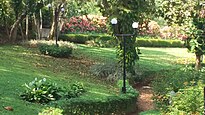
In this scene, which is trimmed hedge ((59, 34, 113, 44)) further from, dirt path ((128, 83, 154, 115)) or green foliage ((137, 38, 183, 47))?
dirt path ((128, 83, 154, 115))

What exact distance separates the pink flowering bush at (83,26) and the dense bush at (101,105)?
18.0 meters

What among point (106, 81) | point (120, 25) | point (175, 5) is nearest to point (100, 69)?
point (106, 81)

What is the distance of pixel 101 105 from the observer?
9125 mm

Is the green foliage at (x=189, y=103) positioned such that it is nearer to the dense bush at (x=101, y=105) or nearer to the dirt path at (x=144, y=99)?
the dense bush at (x=101, y=105)

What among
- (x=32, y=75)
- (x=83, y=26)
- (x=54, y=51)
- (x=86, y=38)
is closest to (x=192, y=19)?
(x=54, y=51)

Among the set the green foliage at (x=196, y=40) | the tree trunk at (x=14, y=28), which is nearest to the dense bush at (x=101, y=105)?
the green foliage at (x=196, y=40)

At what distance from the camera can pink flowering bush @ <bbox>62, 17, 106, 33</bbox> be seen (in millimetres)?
28431

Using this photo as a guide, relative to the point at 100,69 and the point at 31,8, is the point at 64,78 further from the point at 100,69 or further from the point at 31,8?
the point at 31,8

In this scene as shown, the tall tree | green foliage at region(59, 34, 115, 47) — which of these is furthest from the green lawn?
green foliage at region(59, 34, 115, 47)

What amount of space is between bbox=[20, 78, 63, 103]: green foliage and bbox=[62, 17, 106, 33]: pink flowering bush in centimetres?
1920

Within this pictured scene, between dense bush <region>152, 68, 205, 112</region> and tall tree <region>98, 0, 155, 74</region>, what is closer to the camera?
dense bush <region>152, 68, 205, 112</region>

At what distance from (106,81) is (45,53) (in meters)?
4.77

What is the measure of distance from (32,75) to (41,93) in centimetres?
320

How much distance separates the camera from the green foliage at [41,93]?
8727 millimetres
